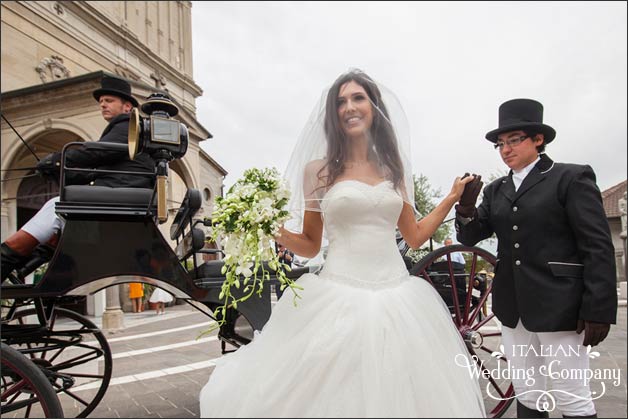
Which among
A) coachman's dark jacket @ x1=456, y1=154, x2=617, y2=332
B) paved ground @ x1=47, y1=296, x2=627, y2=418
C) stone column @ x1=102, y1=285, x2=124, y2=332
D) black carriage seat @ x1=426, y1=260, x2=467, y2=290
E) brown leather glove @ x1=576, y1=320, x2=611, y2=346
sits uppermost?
coachman's dark jacket @ x1=456, y1=154, x2=617, y2=332

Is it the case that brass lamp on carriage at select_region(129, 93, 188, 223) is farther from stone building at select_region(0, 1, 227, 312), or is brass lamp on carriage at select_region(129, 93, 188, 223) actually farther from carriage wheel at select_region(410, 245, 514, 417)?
carriage wheel at select_region(410, 245, 514, 417)

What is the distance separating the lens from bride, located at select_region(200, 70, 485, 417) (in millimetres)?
1334

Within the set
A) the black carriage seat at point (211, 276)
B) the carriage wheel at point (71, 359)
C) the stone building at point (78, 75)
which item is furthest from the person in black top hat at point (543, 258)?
the carriage wheel at point (71, 359)

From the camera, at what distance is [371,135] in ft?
6.35

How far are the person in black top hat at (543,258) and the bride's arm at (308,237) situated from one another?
0.82 meters

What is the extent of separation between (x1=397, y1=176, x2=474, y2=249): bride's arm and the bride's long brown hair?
201mm

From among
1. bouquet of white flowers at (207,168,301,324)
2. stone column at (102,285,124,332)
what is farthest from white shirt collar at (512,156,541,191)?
stone column at (102,285,124,332)

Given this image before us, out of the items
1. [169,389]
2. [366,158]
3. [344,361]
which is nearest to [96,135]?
[169,389]

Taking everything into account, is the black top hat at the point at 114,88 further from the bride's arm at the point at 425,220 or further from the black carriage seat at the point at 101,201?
the bride's arm at the point at 425,220

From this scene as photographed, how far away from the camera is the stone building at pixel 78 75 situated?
14.9 feet

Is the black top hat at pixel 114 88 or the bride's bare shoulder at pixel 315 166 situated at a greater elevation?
the black top hat at pixel 114 88

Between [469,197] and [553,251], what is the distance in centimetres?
52

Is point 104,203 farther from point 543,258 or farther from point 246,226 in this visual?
point 543,258

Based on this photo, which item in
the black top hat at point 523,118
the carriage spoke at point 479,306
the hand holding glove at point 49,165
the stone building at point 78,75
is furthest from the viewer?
the stone building at point 78,75
